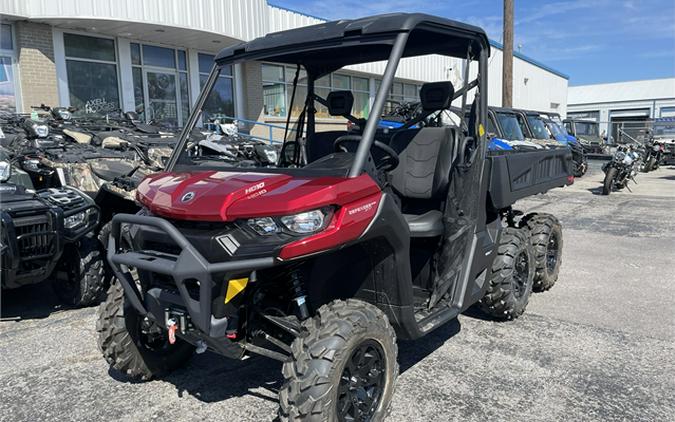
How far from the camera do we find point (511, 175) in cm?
448

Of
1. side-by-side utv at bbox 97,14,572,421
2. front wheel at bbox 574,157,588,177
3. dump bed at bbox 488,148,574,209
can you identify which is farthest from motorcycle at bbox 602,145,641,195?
side-by-side utv at bbox 97,14,572,421

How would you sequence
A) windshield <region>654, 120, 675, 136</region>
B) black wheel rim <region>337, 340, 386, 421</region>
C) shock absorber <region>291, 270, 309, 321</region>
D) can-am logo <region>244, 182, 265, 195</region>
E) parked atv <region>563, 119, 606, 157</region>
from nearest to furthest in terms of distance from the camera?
can-am logo <region>244, 182, 265, 195</region> < black wheel rim <region>337, 340, 386, 421</region> < shock absorber <region>291, 270, 309, 321</region> < parked atv <region>563, 119, 606, 157</region> < windshield <region>654, 120, 675, 136</region>

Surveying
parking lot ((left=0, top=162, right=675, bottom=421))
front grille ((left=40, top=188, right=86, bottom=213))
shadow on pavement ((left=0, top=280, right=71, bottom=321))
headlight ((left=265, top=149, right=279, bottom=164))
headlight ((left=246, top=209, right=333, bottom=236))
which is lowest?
parking lot ((left=0, top=162, right=675, bottom=421))

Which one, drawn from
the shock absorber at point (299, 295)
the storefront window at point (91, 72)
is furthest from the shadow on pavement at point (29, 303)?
the storefront window at point (91, 72)

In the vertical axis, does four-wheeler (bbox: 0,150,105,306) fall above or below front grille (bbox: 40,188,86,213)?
below

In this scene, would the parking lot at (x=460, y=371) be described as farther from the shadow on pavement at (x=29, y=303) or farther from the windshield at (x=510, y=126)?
the windshield at (x=510, y=126)

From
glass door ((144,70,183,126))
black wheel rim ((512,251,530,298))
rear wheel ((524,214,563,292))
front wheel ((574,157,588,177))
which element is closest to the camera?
black wheel rim ((512,251,530,298))

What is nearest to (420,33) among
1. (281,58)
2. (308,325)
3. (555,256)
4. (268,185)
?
(281,58)

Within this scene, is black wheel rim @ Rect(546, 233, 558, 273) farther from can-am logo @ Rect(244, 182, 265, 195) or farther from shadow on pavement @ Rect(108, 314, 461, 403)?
can-am logo @ Rect(244, 182, 265, 195)

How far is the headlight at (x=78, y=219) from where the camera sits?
475 centimetres

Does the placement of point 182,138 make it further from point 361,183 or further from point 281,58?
point 361,183

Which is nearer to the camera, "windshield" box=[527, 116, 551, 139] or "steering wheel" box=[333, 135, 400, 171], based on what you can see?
"steering wheel" box=[333, 135, 400, 171]

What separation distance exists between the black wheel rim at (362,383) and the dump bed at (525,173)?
6.19 ft

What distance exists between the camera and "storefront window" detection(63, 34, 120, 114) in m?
12.5
